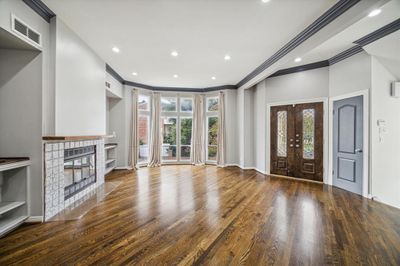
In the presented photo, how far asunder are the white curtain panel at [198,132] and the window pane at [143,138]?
5.94 ft

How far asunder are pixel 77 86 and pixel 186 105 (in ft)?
15.5

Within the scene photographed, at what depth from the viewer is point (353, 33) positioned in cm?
343

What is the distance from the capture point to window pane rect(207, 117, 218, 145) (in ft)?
25.4

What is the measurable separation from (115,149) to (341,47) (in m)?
6.92

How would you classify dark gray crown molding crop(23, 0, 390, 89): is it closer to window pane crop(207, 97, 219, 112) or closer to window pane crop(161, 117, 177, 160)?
window pane crop(207, 97, 219, 112)

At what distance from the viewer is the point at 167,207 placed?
11.0ft

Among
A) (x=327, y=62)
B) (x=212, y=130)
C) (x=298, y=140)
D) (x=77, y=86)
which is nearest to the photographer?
(x=77, y=86)

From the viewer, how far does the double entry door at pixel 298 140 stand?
499 centimetres

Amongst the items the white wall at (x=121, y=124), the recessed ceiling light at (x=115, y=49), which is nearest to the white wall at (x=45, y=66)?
the recessed ceiling light at (x=115, y=49)

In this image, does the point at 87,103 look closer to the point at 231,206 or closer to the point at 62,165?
the point at 62,165

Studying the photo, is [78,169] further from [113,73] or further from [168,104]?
[168,104]

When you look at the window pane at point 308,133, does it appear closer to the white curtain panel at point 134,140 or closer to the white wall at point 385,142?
the white wall at point 385,142

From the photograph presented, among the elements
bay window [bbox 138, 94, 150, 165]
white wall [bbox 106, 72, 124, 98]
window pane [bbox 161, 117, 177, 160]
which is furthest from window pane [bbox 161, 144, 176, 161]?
white wall [bbox 106, 72, 124, 98]

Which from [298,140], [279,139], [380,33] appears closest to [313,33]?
[380,33]
